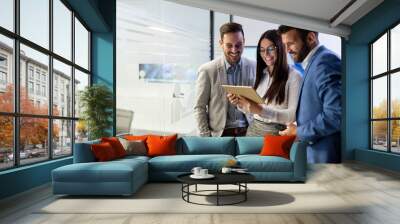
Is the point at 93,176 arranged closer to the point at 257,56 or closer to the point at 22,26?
the point at 22,26

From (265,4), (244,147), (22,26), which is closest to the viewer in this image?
(22,26)

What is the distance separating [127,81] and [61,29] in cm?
252

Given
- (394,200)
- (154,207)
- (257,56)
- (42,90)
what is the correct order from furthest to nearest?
(257,56) < (42,90) < (394,200) < (154,207)

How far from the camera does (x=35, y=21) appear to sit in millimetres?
5879

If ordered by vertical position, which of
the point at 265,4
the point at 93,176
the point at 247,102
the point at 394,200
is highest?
the point at 265,4

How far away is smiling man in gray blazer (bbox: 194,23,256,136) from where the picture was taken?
854cm

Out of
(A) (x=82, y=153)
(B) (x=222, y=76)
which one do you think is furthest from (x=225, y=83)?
(A) (x=82, y=153)

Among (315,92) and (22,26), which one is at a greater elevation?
(22,26)

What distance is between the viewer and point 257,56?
8789 mm

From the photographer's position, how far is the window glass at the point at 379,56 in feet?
27.5

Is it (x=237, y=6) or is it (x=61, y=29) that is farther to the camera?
(x=237, y=6)

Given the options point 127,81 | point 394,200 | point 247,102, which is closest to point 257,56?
point 247,102

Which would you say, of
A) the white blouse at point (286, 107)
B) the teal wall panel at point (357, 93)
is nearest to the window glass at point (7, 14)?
the white blouse at point (286, 107)

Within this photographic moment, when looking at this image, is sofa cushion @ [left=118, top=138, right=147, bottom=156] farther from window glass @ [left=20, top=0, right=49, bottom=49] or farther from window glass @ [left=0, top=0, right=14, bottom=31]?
window glass @ [left=0, top=0, right=14, bottom=31]
